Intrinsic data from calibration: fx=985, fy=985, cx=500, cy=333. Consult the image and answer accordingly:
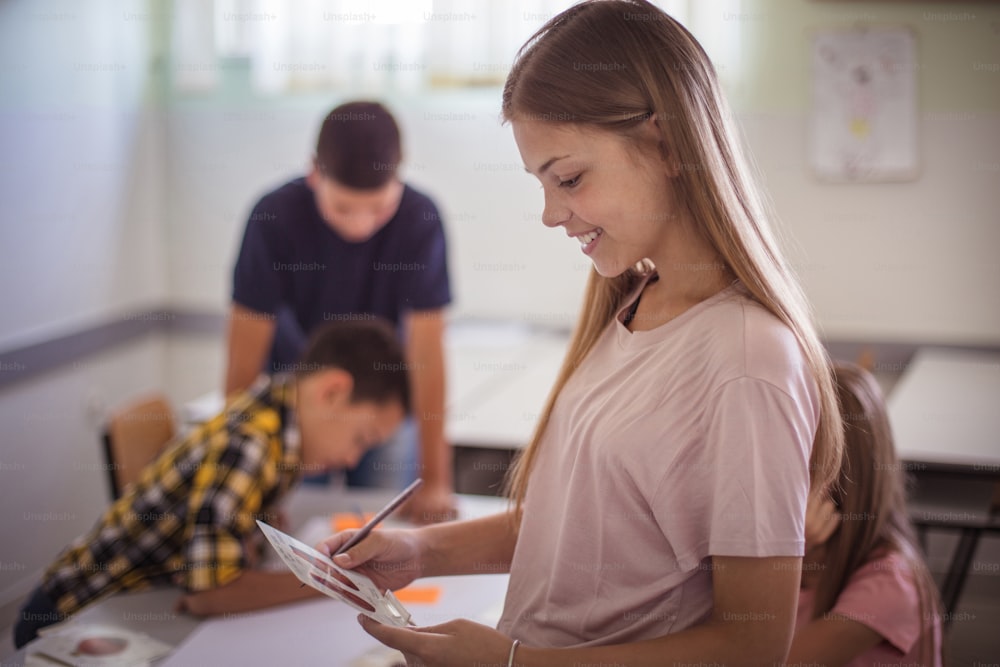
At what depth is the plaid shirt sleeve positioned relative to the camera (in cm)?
172

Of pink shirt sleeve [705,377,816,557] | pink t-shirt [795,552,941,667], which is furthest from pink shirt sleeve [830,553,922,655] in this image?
pink shirt sleeve [705,377,816,557]

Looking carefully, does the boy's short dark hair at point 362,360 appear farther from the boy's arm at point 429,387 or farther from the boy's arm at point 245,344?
the boy's arm at point 245,344

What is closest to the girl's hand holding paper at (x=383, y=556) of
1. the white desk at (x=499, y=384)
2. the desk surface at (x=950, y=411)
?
the white desk at (x=499, y=384)

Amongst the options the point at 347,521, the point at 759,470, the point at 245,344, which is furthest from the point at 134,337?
the point at 759,470

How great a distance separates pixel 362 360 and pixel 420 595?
0.50m

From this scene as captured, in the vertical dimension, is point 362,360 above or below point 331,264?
below

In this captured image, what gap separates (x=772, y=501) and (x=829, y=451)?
5.6 inches

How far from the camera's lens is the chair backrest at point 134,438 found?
7.74ft

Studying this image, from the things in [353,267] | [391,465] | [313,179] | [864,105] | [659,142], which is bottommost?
[391,465]

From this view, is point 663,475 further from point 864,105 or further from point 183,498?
point 864,105

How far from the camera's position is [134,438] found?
244cm

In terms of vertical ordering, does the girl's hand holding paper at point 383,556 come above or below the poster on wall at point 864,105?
below

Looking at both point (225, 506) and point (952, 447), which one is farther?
point (952, 447)

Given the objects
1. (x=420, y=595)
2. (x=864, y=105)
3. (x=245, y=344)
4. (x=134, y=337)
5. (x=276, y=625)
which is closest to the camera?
(x=276, y=625)
